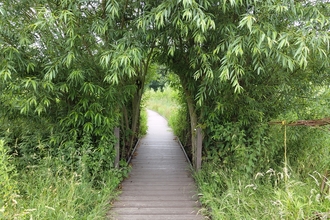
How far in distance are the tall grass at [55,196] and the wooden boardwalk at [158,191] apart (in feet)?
0.93

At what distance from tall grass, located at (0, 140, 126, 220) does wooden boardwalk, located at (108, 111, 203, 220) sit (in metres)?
0.28

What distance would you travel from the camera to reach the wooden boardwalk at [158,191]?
10.4ft

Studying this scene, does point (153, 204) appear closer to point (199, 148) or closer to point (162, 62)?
point (199, 148)

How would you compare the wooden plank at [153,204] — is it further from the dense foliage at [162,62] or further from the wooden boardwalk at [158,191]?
the dense foliage at [162,62]

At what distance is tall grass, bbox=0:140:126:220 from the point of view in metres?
2.48

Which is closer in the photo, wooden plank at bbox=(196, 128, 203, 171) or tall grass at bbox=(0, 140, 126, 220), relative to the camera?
tall grass at bbox=(0, 140, 126, 220)

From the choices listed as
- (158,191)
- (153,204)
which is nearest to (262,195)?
(153,204)

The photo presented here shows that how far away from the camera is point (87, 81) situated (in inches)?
124

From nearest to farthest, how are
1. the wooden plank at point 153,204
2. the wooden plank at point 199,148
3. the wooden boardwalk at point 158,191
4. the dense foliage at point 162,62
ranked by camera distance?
the dense foliage at point 162,62, the wooden boardwalk at point 158,191, the wooden plank at point 153,204, the wooden plank at point 199,148

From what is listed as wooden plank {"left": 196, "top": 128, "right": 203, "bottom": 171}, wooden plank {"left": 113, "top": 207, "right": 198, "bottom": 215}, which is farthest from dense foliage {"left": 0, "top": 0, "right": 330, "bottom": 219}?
wooden plank {"left": 113, "top": 207, "right": 198, "bottom": 215}

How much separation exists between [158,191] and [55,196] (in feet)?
5.41

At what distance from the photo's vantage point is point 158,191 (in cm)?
387

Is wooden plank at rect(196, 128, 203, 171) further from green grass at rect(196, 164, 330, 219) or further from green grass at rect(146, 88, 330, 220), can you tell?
green grass at rect(196, 164, 330, 219)

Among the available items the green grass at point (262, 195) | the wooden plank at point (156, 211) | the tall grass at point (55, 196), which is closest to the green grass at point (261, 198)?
the green grass at point (262, 195)
